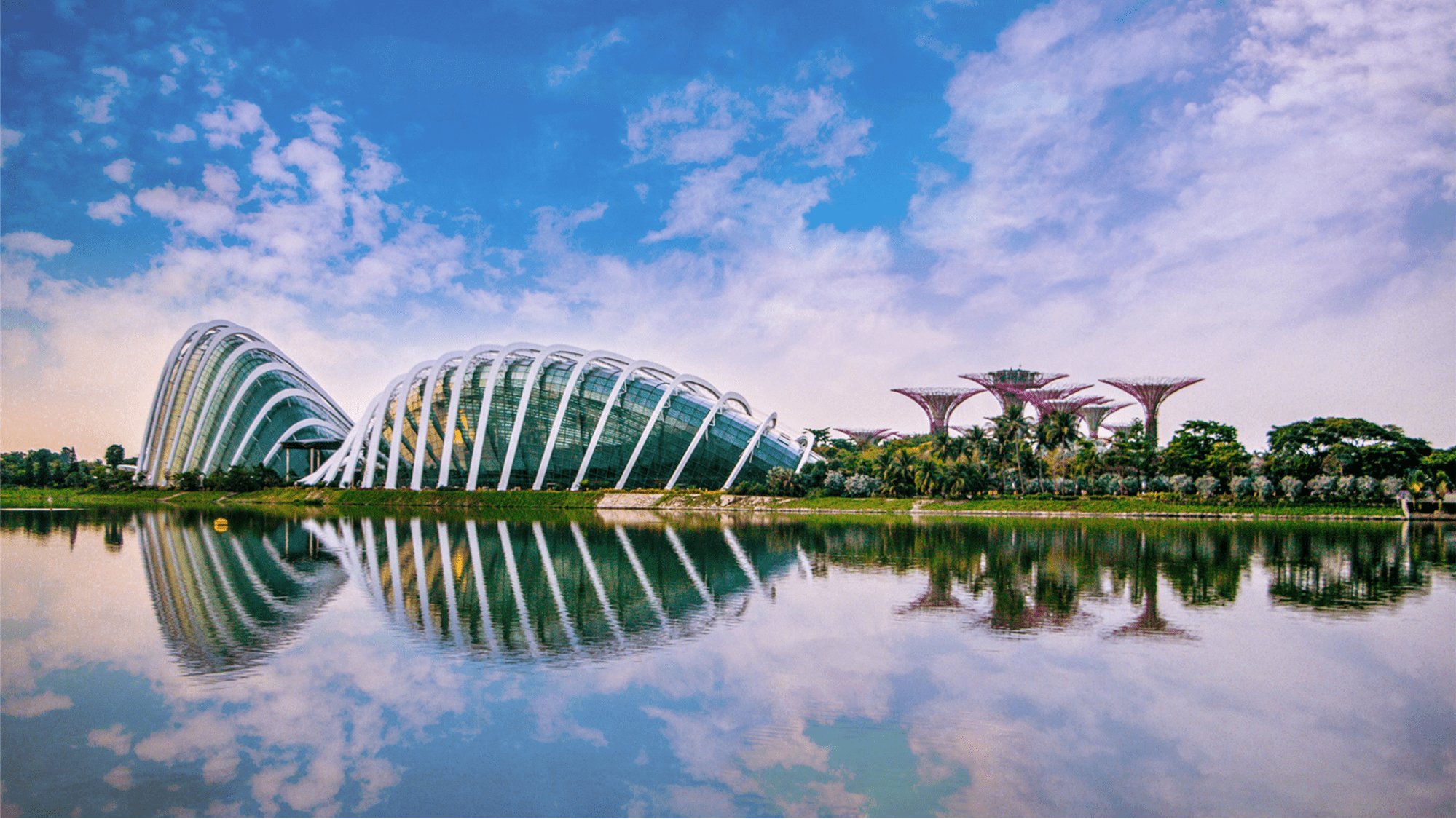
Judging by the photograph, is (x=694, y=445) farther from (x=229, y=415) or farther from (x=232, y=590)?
(x=232, y=590)

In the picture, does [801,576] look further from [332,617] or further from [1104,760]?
[1104,760]

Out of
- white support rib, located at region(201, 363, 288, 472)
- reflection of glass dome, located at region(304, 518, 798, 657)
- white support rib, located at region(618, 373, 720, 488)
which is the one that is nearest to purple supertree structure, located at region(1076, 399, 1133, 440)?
white support rib, located at region(618, 373, 720, 488)

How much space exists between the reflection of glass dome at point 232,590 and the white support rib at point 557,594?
5091mm

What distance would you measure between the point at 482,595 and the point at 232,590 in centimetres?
651

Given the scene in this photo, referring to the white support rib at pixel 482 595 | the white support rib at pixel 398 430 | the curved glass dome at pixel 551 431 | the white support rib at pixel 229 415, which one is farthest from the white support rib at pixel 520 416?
the white support rib at pixel 482 595

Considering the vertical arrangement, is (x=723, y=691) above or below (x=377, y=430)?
below

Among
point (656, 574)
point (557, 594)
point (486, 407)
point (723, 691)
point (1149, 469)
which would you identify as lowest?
point (723, 691)

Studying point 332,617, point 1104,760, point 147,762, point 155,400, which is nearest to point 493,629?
point 332,617

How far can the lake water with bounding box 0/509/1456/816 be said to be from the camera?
351 inches

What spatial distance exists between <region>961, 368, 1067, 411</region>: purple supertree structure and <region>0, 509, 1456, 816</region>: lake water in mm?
71683

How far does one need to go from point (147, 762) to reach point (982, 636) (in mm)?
13065

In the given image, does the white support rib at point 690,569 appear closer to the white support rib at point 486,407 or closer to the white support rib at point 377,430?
the white support rib at point 486,407

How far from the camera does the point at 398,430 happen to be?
7644 centimetres

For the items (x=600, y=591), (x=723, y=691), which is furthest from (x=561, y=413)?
(x=723, y=691)
